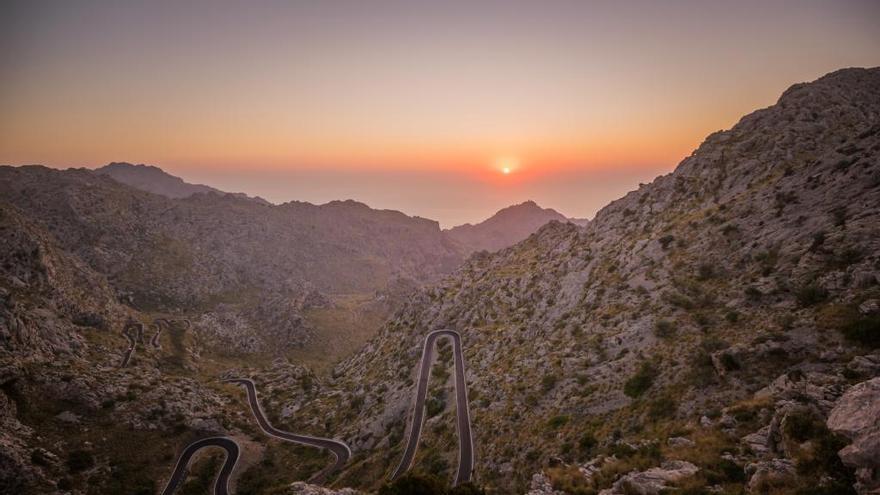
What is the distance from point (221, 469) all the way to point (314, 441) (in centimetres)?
1949

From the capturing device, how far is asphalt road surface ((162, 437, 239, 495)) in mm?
70438

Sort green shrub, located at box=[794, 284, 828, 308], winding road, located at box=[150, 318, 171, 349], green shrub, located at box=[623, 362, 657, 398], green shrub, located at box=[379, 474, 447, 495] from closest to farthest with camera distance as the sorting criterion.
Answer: green shrub, located at box=[379, 474, 447, 495] → green shrub, located at box=[794, 284, 828, 308] → green shrub, located at box=[623, 362, 657, 398] → winding road, located at box=[150, 318, 171, 349]

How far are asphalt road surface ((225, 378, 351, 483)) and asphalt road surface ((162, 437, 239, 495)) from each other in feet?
38.7

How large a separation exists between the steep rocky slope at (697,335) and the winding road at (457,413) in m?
1.77

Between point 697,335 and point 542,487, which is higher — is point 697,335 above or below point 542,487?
above

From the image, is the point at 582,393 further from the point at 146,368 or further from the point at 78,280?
the point at 78,280

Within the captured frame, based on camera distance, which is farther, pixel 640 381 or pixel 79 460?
pixel 79 460

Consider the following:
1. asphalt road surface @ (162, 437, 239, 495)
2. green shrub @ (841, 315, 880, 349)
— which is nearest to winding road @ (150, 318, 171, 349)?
asphalt road surface @ (162, 437, 239, 495)

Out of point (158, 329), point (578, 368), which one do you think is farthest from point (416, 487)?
point (158, 329)

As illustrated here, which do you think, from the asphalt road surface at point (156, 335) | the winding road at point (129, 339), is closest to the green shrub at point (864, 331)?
the winding road at point (129, 339)

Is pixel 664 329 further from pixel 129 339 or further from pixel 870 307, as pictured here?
pixel 129 339

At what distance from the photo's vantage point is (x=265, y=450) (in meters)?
85.9

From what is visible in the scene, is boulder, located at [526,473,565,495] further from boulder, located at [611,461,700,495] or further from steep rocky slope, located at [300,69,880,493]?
boulder, located at [611,461,700,495]

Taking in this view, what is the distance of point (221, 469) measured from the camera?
7669cm
